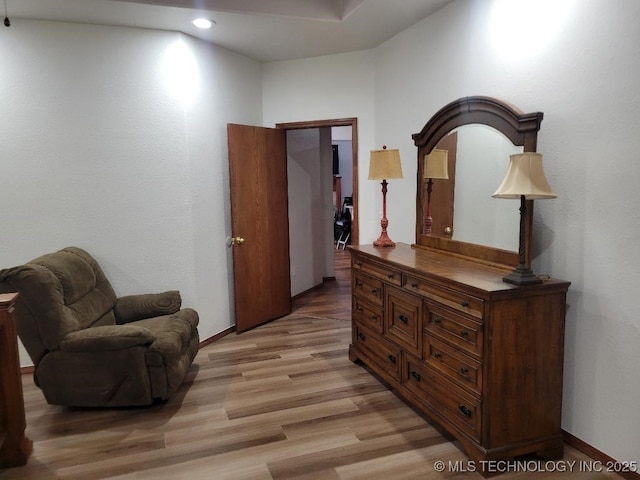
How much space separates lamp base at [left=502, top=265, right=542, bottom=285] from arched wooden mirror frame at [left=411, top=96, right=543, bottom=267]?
160mm

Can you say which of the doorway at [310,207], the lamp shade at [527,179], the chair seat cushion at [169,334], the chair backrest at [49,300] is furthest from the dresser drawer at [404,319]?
the doorway at [310,207]

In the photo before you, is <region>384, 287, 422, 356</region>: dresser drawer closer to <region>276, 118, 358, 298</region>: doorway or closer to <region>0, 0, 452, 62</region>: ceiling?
<region>0, 0, 452, 62</region>: ceiling

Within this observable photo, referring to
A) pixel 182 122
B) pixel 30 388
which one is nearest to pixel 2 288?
pixel 30 388

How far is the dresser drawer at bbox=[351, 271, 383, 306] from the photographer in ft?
10.8

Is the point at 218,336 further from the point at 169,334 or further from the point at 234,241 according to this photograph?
the point at 169,334

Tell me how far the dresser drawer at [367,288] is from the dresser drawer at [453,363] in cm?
60

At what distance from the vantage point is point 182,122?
3.98 meters

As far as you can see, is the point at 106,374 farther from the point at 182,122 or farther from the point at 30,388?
the point at 182,122

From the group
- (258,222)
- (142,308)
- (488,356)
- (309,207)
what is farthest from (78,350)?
(309,207)

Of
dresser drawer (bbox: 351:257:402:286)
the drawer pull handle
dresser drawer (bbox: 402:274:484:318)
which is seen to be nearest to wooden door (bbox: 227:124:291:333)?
dresser drawer (bbox: 351:257:402:286)

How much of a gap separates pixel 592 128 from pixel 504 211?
653 millimetres

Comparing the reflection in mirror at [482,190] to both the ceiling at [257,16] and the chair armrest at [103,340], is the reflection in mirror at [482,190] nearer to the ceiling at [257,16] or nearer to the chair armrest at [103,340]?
the ceiling at [257,16]

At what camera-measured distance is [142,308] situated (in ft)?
12.1

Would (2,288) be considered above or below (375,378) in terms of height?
above
